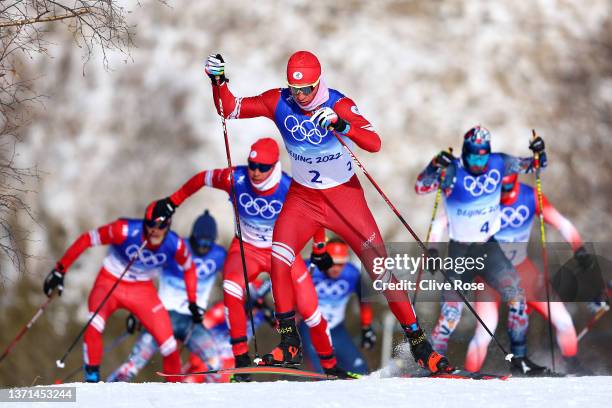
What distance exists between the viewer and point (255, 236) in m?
10.5

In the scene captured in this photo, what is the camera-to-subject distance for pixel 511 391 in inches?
320

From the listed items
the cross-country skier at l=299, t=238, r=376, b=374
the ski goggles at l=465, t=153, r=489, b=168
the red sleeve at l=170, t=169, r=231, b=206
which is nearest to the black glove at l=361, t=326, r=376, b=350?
the cross-country skier at l=299, t=238, r=376, b=374

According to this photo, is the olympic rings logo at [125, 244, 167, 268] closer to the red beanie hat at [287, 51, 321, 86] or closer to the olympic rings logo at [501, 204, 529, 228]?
the olympic rings logo at [501, 204, 529, 228]

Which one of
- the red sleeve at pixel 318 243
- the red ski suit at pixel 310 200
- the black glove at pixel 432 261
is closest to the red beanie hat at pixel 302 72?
→ the red ski suit at pixel 310 200

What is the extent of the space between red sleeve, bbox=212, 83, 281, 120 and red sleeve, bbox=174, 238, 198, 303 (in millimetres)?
3034

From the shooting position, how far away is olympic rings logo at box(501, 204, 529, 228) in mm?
12062

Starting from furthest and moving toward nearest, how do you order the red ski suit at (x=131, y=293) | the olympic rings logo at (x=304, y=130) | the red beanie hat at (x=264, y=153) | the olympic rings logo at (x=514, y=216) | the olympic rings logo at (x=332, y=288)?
the olympic rings logo at (x=332, y=288) < the olympic rings logo at (x=514, y=216) < the red ski suit at (x=131, y=293) < the red beanie hat at (x=264, y=153) < the olympic rings logo at (x=304, y=130)

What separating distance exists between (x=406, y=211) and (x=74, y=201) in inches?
230

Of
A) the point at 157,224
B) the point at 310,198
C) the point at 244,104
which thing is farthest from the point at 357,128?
the point at 157,224

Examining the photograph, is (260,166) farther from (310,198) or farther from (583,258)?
(583,258)

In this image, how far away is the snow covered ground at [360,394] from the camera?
7.69 meters

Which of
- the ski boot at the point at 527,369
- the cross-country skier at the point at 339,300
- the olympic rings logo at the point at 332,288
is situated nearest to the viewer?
the ski boot at the point at 527,369

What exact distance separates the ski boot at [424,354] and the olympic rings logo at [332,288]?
Result: 145 inches

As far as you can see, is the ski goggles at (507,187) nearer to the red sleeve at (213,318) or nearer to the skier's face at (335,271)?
the skier's face at (335,271)
